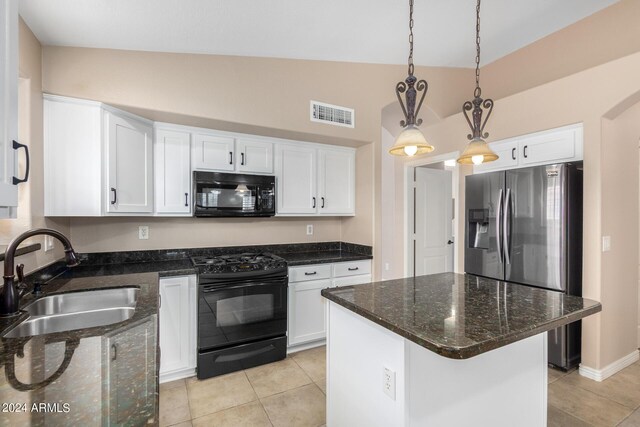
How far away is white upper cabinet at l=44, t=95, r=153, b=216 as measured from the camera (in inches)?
88.4

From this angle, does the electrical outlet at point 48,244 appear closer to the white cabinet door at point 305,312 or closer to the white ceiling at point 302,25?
the white ceiling at point 302,25

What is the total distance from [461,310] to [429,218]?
9.85 ft

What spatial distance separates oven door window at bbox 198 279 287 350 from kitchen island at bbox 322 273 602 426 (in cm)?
108

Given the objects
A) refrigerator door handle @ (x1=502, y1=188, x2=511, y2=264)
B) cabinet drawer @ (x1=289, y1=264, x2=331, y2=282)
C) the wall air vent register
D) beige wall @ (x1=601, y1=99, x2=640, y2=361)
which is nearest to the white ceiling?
the wall air vent register

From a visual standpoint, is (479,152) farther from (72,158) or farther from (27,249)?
(72,158)

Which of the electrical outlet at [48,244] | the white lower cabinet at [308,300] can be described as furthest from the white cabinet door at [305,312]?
the electrical outlet at [48,244]

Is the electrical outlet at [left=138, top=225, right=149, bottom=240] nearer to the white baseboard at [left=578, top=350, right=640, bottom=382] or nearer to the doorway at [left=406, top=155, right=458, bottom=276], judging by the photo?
the doorway at [left=406, top=155, right=458, bottom=276]

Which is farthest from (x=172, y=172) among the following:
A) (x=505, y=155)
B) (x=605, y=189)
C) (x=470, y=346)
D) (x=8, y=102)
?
(x=605, y=189)

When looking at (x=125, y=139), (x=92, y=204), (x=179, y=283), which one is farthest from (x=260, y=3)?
(x=179, y=283)

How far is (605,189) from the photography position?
2.51m

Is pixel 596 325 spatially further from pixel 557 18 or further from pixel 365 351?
pixel 557 18

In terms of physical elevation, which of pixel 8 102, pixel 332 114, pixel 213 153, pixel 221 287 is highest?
pixel 332 114

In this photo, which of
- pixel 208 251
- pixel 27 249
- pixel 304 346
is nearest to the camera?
pixel 27 249

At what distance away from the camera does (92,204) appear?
7.67ft
